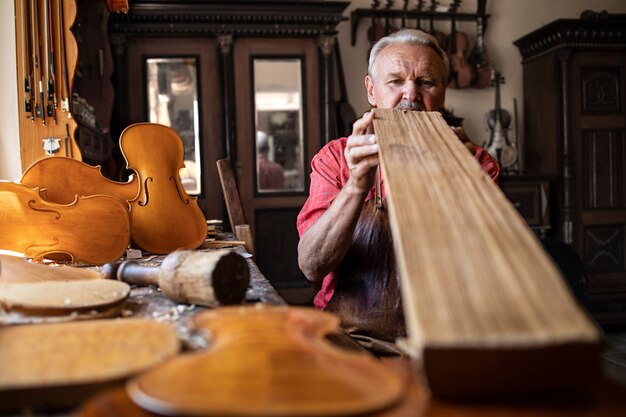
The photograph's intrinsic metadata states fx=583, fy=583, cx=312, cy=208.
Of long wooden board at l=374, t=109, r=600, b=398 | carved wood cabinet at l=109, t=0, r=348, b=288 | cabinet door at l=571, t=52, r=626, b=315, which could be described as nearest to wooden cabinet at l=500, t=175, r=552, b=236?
cabinet door at l=571, t=52, r=626, b=315

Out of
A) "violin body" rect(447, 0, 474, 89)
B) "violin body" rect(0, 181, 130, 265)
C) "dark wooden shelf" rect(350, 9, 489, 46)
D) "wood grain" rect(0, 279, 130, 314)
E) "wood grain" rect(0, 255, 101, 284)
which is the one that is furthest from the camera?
"violin body" rect(447, 0, 474, 89)

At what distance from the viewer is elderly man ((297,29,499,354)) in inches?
60.8

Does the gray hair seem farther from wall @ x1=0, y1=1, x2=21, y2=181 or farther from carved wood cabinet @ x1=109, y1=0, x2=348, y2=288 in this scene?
carved wood cabinet @ x1=109, y1=0, x2=348, y2=288

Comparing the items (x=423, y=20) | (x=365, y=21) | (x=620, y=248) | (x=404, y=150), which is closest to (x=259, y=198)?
(x=365, y=21)

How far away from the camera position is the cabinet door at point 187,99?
14.7 ft

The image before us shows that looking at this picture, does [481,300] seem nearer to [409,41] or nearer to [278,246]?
[409,41]

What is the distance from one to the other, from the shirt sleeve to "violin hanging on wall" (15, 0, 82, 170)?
110 cm

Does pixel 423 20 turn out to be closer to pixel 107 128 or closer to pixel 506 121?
pixel 506 121

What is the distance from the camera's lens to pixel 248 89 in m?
4.61

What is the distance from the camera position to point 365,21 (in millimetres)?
5332

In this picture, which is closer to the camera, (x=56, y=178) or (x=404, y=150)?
(x=404, y=150)

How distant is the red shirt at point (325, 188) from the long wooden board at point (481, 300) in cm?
98

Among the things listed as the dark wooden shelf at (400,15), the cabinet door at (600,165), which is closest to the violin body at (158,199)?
the dark wooden shelf at (400,15)

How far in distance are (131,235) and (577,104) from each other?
4.30 metres
